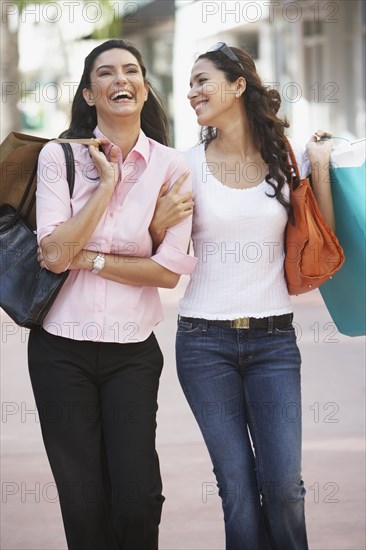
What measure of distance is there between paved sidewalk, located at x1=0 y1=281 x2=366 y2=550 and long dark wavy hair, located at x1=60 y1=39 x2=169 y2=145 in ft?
6.58

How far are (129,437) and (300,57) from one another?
70.9 feet

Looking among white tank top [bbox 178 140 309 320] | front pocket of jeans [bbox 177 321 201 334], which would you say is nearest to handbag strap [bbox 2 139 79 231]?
white tank top [bbox 178 140 309 320]

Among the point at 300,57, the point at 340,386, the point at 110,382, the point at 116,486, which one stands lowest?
the point at 340,386

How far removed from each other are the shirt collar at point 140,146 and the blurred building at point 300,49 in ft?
54.4

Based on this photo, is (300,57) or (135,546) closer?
(135,546)

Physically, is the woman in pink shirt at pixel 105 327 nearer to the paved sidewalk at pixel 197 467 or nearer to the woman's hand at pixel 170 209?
the woman's hand at pixel 170 209

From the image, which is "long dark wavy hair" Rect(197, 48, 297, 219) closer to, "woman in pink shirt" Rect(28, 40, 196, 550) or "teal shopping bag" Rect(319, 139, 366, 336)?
"teal shopping bag" Rect(319, 139, 366, 336)

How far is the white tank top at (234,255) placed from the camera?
3939 mm

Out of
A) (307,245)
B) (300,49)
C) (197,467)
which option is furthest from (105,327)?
(300,49)

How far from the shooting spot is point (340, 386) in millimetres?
8031

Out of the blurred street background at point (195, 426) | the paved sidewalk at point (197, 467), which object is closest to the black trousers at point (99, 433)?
the blurred street background at point (195, 426)

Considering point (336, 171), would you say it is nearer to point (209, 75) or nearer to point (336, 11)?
point (209, 75)

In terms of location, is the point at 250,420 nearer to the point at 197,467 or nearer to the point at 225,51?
the point at 225,51

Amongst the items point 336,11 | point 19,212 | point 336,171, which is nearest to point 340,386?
point 336,171
